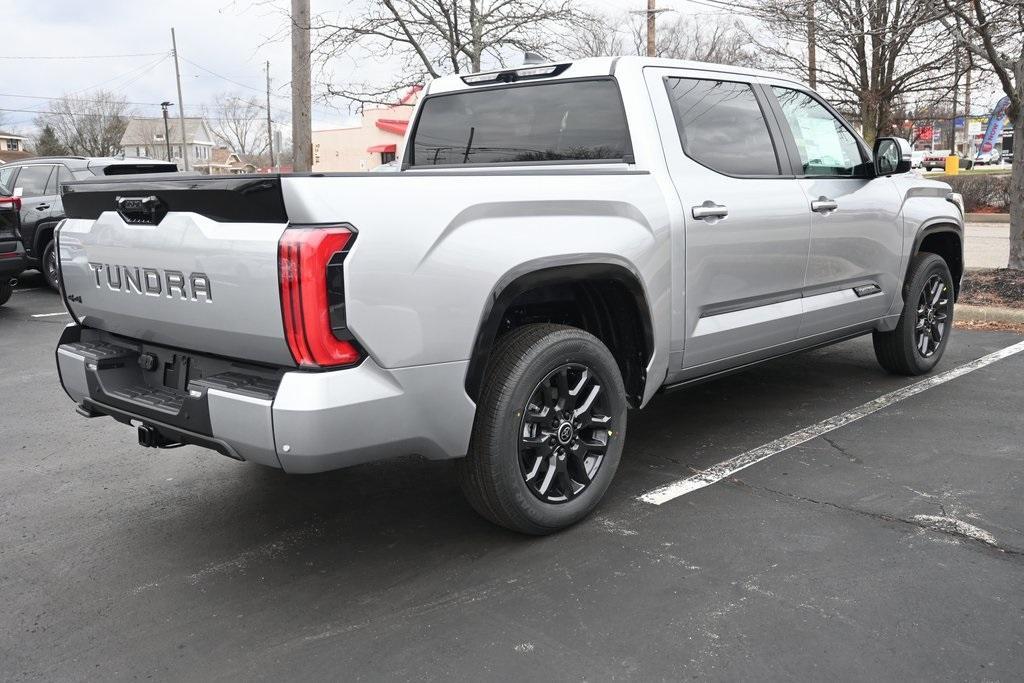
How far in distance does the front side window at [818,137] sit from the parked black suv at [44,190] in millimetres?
8564

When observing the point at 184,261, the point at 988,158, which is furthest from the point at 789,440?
the point at 988,158

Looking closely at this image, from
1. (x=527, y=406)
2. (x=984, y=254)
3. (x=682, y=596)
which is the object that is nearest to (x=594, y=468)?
(x=527, y=406)

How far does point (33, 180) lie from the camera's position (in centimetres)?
1192

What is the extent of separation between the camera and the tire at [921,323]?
5664 mm

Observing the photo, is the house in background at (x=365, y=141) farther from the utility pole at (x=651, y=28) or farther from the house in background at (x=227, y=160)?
the house in background at (x=227, y=160)

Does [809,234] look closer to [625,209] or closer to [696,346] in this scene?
[696,346]

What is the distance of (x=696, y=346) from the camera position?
404 centimetres

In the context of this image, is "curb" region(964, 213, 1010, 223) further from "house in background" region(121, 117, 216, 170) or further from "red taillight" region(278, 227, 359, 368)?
"house in background" region(121, 117, 216, 170)

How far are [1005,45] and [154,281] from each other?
1082cm

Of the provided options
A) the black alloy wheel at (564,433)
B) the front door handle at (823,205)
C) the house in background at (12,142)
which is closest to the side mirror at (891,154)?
the front door handle at (823,205)

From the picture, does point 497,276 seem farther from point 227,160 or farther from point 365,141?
point 227,160

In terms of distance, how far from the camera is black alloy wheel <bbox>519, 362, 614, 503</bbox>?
11.1ft

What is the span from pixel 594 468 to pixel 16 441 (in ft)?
11.5

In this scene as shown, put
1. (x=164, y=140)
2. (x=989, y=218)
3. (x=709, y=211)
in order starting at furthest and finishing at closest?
1. (x=164, y=140)
2. (x=989, y=218)
3. (x=709, y=211)
